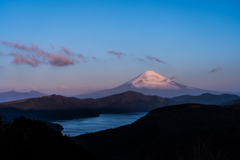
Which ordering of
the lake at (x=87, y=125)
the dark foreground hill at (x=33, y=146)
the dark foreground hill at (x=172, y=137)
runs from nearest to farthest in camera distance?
1. the dark foreground hill at (x=33, y=146)
2. the dark foreground hill at (x=172, y=137)
3. the lake at (x=87, y=125)

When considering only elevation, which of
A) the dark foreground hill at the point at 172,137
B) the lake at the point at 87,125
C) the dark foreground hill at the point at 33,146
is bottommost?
the lake at the point at 87,125

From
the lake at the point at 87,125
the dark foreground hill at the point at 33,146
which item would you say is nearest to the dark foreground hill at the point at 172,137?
the dark foreground hill at the point at 33,146

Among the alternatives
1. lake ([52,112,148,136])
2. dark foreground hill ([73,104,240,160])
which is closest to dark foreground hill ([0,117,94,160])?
dark foreground hill ([73,104,240,160])

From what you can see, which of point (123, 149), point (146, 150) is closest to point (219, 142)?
point (146, 150)

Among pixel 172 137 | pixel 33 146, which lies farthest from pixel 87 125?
pixel 33 146

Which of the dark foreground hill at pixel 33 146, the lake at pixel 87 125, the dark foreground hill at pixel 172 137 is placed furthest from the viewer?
the lake at pixel 87 125

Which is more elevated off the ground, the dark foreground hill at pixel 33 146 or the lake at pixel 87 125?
the dark foreground hill at pixel 33 146

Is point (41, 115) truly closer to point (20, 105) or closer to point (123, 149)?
point (20, 105)

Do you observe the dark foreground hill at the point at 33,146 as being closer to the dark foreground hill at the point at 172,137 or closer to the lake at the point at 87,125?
the dark foreground hill at the point at 172,137
